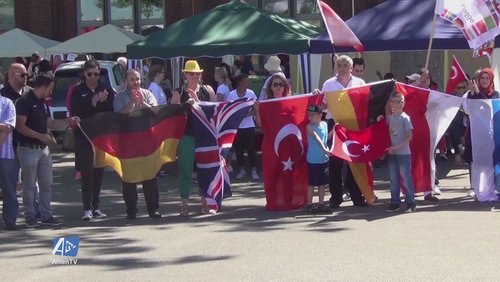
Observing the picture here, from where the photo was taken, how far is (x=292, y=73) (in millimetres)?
22375

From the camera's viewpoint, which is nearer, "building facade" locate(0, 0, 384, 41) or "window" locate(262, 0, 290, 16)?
"building facade" locate(0, 0, 384, 41)

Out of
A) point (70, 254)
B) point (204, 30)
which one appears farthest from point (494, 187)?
point (204, 30)

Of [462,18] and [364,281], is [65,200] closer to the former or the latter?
[462,18]

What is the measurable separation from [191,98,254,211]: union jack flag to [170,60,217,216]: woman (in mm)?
87

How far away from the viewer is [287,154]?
12180 mm

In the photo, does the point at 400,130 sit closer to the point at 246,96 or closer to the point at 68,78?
the point at 246,96

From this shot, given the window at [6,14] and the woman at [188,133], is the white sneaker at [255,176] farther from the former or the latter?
the window at [6,14]

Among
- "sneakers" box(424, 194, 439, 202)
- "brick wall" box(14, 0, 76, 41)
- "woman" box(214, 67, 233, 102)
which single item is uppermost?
"brick wall" box(14, 0, 76, 41)

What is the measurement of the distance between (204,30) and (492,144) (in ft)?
23.8

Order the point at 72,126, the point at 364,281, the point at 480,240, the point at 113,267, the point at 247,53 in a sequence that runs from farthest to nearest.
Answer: the point at 247,53
the point at 72,126
the point at 480,240
the point at 113,267
the point at 364,281

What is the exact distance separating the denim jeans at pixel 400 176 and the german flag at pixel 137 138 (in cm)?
261

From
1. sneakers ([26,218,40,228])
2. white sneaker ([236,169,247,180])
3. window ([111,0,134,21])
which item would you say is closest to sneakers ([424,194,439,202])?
white sneaker ([236,169,247,180])

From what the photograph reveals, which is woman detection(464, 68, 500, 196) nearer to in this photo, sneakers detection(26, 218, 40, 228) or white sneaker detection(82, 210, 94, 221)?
white sneaker detection(82, 210, 94, 221)

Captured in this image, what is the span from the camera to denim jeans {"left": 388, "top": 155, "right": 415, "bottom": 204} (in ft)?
38.2
